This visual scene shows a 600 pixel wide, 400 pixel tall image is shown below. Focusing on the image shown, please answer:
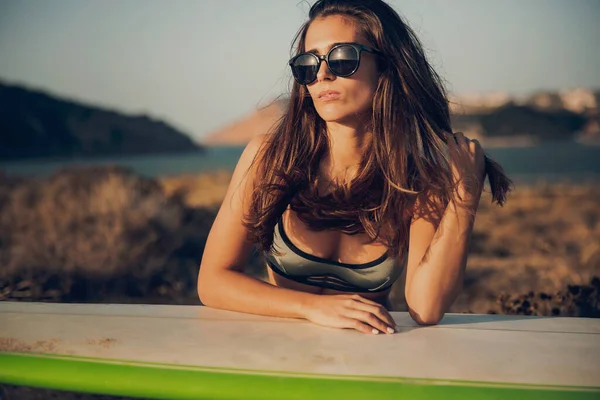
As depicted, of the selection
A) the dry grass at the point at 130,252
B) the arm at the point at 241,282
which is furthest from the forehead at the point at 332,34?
the dry grass at the point at 130,252

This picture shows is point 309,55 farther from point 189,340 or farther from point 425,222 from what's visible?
point 189,340

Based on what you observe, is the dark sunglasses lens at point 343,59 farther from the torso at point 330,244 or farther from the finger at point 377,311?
the finger at point 377,311

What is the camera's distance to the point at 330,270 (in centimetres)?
257

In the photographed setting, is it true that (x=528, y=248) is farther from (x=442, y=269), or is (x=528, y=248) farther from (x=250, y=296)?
(x=250, y=296)

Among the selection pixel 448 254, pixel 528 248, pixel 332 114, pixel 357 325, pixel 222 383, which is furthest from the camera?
pixel 528 248

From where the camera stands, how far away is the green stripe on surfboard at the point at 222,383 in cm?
169

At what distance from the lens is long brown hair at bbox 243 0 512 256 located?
94.9 inches

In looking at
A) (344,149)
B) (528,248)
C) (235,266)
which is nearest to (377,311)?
(235,266)

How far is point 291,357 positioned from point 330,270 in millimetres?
704

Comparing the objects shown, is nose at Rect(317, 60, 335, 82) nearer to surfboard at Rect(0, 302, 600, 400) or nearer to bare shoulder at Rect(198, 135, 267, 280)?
bare shoulder at Rect(198, 135, 267, 280)

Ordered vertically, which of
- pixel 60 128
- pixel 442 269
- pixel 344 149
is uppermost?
pixel 344 149

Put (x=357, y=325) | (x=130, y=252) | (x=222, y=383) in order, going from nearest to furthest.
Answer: (x=222, y=383) < (x=357, y=325) < (x=130, y=252)

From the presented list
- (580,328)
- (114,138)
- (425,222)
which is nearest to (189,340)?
(425,222)

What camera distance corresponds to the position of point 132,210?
6469 millimetres
